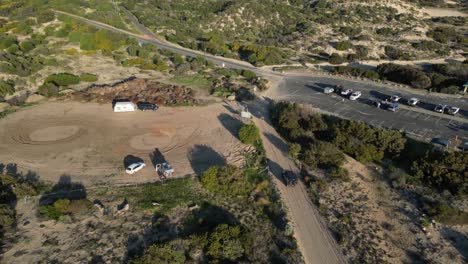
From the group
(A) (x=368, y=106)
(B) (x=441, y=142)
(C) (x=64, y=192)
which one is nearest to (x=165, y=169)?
(C) (x=64, y=192)

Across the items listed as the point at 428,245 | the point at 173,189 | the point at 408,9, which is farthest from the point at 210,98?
the point at 408,9

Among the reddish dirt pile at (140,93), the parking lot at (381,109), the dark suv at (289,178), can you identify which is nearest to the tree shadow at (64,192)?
the dark suv at (289,178)

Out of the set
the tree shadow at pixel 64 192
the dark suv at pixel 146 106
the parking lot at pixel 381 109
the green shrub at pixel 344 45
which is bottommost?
the tree shadow at pixel 64 192

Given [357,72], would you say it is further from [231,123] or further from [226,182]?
[226,182]

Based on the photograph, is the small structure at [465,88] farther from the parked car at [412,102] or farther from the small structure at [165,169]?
the small structure at [165,169]

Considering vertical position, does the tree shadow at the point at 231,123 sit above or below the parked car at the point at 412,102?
below

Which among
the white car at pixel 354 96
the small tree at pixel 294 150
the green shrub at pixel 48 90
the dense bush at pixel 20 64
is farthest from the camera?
the dense bush at pixel 20 64

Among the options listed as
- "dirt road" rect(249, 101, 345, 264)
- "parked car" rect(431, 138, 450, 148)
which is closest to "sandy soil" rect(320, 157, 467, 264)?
"dirt road" rect(249, 101, 345, 264)

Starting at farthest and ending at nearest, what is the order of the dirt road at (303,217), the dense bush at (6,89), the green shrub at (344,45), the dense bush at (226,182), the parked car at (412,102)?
1. the green shrub at (344,45)
2. the dense bush at (6,89)
3. the parked car at (412,102)
4. the dense bush at (226,182)
5. the dirt road at (303,217)
